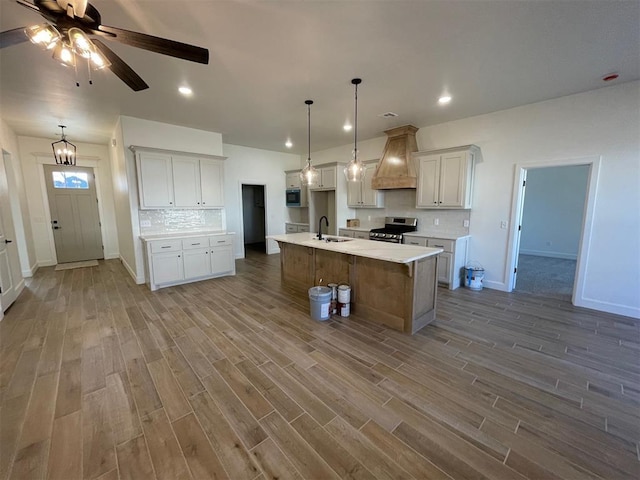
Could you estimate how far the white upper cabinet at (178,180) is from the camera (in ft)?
14.9

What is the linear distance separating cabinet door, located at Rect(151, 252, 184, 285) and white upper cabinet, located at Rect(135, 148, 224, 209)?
944 mm

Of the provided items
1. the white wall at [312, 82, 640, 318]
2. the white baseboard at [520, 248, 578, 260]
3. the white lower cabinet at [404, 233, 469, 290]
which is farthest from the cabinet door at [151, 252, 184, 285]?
the white baseboard at [520, 248, 578, 260]

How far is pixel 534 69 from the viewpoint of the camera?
2.89m

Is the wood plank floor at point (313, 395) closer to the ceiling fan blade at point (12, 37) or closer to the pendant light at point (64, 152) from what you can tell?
the ceiling fan blade at point (12, 37)

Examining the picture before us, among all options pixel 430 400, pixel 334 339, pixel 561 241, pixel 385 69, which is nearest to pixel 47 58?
pixel 385 69

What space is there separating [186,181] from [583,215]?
6380 millimetres

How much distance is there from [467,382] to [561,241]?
6.98 m

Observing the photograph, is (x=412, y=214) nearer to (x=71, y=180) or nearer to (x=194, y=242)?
(x=194, y=242)

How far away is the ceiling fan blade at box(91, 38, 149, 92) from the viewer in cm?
174

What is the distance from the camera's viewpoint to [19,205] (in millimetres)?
5020

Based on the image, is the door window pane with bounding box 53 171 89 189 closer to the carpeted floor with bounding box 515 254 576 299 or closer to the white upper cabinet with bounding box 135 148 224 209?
the white upper cabinet with bounding box 135 148 224 209

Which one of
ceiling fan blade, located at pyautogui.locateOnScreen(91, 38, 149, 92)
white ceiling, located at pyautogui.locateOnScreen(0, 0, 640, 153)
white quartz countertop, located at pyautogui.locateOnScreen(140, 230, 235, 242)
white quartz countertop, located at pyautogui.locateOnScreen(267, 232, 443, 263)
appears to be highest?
white ceiling, located at pyautogui.locateOnScreen(0, 0, 640, 153)

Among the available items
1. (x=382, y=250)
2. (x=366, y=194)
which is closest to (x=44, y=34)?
(x=382, y=250)

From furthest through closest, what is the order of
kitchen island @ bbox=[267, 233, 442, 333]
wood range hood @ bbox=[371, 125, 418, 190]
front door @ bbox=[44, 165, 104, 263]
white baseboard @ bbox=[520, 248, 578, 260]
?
white baseboard @ bbox=[520, 248, 578, 260] → front door @ bbox=[44, 165, 104, 263] → wood range hood @ bbox=[371, 125, 418, 190] → kitchen island @ bbox=[267, 233, 442, 333]
